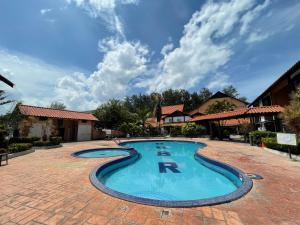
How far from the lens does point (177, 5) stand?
11.5 metres

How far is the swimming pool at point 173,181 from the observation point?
478cm

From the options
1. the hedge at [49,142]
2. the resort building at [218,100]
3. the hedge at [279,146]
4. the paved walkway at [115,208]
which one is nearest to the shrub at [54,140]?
the hedge at [49,142]

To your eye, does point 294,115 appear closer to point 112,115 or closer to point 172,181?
point 172,181

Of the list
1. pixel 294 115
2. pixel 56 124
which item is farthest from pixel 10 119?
pixel 294 115

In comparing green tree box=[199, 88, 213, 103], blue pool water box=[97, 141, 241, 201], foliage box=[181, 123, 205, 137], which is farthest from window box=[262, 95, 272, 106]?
green tree box=[199, 88, 213, 103]

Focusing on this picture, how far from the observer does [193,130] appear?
26.0 m

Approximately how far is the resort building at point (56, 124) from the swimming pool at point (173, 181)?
13.7 m

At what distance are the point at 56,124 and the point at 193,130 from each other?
64.9 feet

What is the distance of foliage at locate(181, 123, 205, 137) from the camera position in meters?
26.0

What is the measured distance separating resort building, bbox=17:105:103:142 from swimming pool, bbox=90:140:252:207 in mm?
13745

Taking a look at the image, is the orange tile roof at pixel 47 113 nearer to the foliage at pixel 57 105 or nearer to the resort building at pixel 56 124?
the resort building at pixel 56 124

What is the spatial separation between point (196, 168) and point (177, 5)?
10946mm

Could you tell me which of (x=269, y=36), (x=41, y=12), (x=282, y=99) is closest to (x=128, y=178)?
(x=41, y=12)

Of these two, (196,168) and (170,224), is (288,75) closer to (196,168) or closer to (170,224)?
(196,168)
